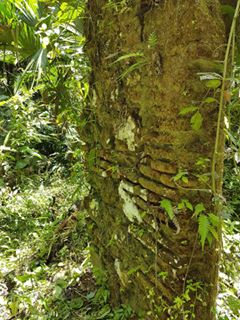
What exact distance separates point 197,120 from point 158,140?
22cm

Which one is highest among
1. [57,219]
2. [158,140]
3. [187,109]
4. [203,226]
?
[187,109]

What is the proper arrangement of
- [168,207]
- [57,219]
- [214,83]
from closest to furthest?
[214,83], [168,207], [57,219]

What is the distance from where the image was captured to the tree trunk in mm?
1165

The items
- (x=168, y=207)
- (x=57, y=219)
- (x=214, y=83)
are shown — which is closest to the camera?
(x=214, y=83)

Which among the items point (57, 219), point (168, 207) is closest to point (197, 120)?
point (168, 207)

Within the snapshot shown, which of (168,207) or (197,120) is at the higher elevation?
(197,120)

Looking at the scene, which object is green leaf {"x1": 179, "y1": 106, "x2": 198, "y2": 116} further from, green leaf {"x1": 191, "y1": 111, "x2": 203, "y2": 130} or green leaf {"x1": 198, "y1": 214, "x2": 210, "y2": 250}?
green leaf {"x1": 198, "y1": 214, "x2": 210, "y2": 250}

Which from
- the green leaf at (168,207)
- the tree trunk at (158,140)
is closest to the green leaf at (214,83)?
the tree trunk at (158,140)

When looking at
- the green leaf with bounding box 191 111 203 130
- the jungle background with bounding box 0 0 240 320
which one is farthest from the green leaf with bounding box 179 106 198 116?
the jungle background with bounding box 0 0 240 320

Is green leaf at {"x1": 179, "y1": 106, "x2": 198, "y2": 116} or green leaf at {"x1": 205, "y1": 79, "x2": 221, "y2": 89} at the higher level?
green leaf at {"x1": 205, "y1": 79, "x2": 221, "y2": 89}

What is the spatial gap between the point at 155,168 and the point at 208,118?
0.96ft

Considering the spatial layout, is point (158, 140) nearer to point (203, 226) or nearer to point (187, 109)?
point (187, 109)

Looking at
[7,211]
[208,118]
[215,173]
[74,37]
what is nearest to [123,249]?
[215,173]

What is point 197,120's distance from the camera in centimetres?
114
